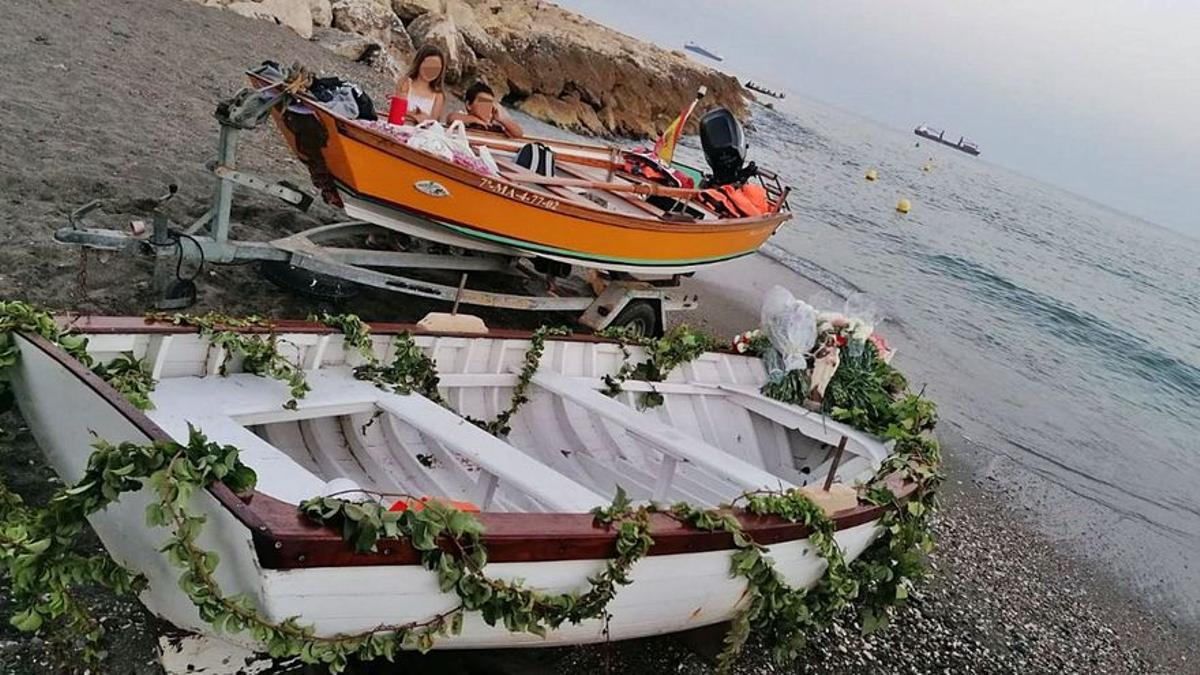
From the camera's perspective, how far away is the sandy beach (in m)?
4.73

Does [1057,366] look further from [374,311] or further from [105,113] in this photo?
[105,113]

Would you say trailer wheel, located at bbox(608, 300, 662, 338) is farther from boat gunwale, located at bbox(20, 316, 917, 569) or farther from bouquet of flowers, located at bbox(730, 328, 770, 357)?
boat gunwale, located at bbox(20, 316, 917, 569)

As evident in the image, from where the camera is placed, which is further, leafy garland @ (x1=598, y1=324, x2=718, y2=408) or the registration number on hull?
the registration number on hull

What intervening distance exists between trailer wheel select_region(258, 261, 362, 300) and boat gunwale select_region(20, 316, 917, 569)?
3.11 meters

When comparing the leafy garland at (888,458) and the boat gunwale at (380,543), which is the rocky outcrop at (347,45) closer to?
the leafy garland at (888,458)

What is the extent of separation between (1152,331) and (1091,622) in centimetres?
2644

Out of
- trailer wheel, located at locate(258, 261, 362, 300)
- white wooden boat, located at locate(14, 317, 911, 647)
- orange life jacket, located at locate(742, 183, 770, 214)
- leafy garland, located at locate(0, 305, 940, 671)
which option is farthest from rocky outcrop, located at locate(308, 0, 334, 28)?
leafy garland, located at locate(0, 305, 940, 671)

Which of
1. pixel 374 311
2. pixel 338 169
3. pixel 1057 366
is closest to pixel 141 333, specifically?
pixel 338 169

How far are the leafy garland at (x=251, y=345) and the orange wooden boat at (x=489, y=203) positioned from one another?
257cm

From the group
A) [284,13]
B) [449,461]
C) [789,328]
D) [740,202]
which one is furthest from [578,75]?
[449,461]

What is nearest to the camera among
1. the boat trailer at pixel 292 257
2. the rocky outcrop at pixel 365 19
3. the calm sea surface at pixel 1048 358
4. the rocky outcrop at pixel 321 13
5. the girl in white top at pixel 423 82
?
the boat trailer at pixel 292 257

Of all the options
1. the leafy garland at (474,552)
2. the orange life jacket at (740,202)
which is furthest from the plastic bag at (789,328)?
the leafy garland at (474,552)

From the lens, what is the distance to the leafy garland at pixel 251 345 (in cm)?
439

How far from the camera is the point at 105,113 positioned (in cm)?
1056
